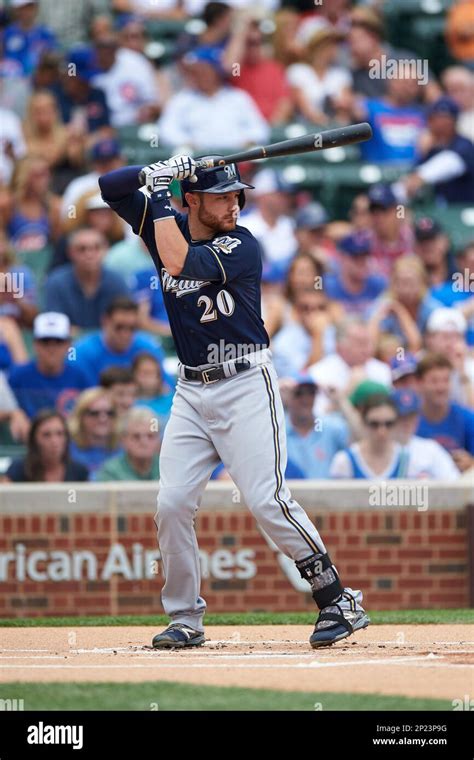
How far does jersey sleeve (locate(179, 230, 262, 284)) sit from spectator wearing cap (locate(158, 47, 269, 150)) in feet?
21.5

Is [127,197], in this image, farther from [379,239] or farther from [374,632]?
[379,239]

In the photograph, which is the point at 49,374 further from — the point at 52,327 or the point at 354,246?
the point at 354,246

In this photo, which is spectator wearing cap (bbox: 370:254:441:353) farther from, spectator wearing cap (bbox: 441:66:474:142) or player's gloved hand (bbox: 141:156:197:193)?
player's gloved hand (bbox: 141:156:197:193)

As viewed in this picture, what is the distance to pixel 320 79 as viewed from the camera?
43.5 feet

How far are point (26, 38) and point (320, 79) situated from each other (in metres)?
2.56

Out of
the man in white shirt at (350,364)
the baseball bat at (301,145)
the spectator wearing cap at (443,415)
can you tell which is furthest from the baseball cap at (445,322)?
the baseball bat at (301,145)

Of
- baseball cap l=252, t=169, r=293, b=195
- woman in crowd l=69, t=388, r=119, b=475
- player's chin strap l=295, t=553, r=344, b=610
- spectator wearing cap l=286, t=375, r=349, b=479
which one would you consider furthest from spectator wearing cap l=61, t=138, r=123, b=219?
player's chin strap l=295, t=553, r=344, b=610

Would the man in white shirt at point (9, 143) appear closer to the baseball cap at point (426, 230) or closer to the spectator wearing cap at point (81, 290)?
the spectator wearing cap at point (81, 290)

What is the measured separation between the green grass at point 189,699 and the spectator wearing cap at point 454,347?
5.43m

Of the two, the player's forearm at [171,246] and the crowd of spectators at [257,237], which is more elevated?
the crowd of spectators at [257,237]

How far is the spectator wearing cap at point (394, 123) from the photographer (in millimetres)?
12695

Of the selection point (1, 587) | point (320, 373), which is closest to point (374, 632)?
point (1, 587)

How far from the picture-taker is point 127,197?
6.04 m

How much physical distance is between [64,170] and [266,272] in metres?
1.88
